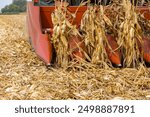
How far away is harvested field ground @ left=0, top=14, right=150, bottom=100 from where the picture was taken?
14.6ft

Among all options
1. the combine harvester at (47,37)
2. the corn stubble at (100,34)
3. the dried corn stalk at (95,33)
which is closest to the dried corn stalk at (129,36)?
the corn stubble at (100,34)

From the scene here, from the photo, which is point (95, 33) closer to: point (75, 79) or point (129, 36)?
point (129, 36)

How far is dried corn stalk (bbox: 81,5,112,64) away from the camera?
18.0 feet

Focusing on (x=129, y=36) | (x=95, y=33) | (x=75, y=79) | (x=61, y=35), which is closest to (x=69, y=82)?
(x=75, y=79)

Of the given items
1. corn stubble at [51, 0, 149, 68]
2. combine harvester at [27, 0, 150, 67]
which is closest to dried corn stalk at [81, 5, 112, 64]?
corn stubble at [51, 0, 149, 68]

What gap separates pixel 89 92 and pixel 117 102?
54cm

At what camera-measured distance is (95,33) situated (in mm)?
5586

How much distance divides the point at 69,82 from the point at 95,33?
3.30ft

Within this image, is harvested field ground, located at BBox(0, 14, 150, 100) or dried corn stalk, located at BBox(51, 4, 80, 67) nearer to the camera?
harvested field ground, located at BBox(0, 14, 150, 100)

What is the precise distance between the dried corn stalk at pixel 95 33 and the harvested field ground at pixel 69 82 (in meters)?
0.24

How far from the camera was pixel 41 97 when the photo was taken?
14.2ft

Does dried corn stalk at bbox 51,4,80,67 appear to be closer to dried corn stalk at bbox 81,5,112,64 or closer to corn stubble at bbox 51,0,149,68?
corn stubble at bbox 51,0,149,68

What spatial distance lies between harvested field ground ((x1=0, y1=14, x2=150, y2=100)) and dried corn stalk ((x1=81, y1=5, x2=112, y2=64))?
0.78ft

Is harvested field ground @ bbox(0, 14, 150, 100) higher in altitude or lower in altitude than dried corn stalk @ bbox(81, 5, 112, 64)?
lower
